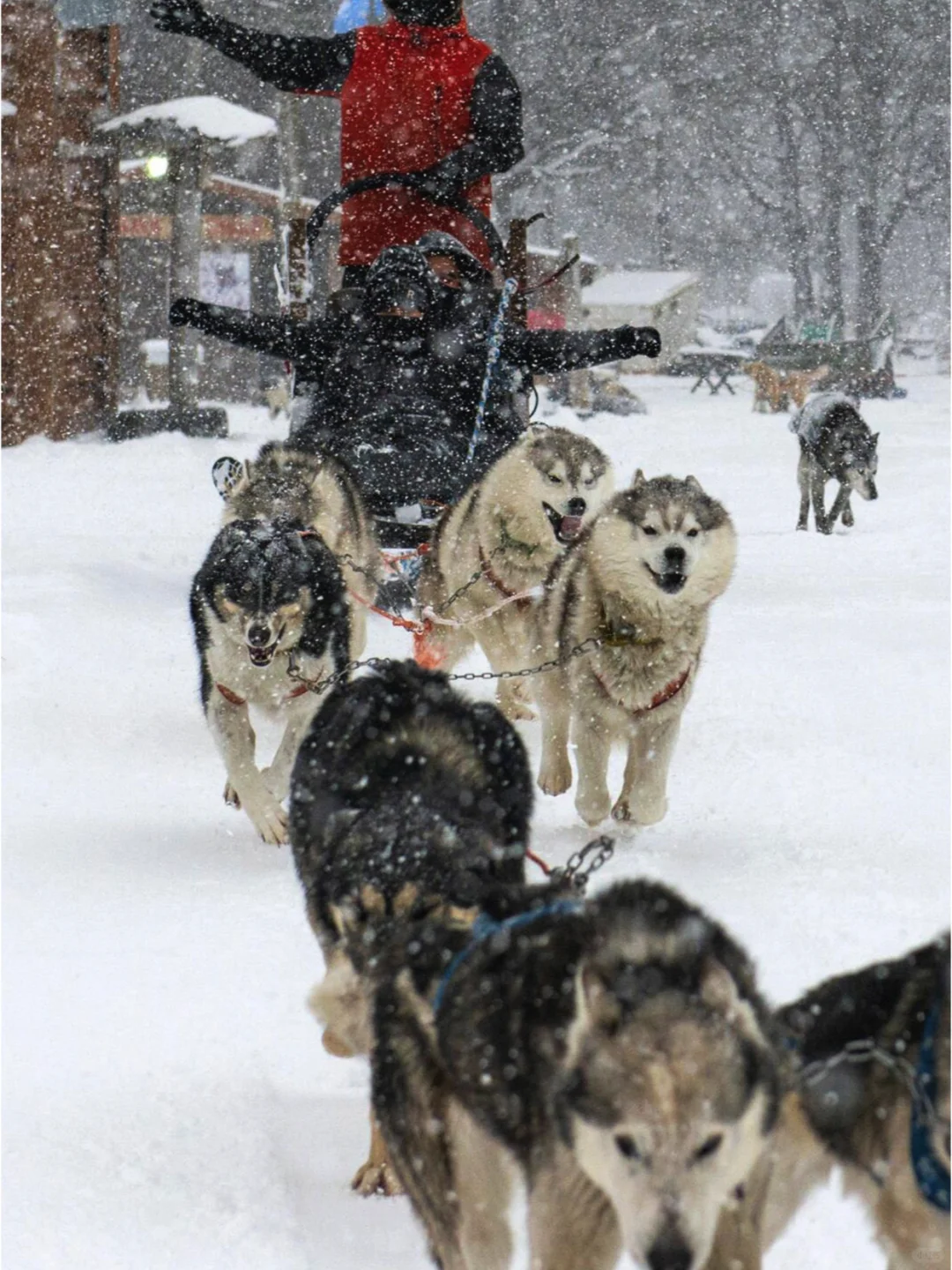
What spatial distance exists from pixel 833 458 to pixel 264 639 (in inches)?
376

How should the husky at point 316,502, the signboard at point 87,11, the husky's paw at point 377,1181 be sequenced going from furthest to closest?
the signboard at point 87,11, the husky at point 316,502, the husky's paw at point 377,1181

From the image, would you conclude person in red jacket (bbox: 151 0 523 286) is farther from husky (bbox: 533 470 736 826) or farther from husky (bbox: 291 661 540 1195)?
husky (bbox: 291 661 540 1195)

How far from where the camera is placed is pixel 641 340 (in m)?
6.48

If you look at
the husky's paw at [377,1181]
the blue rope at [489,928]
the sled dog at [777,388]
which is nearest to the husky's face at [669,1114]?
the blue rope at [489,928]

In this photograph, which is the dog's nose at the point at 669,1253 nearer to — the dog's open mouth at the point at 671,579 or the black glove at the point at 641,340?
the dog's open mouth at the point at 671,579

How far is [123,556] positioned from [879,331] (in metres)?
24.3

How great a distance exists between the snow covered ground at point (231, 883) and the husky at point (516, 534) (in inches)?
16.2

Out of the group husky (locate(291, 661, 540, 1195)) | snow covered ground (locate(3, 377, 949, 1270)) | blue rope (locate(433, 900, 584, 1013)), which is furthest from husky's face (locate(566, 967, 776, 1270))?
snow covered ground (locate(3, 377, 949, 1270))

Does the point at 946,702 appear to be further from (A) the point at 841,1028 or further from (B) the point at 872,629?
(A) the point at 841,1028

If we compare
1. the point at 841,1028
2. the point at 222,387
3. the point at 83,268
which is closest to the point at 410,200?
the point at 841,1028

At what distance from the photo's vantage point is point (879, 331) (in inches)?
1214

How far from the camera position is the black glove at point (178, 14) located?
7188 millimetres

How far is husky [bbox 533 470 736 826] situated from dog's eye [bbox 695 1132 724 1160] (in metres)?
2.98

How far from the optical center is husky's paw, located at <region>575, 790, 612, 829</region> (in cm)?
472
